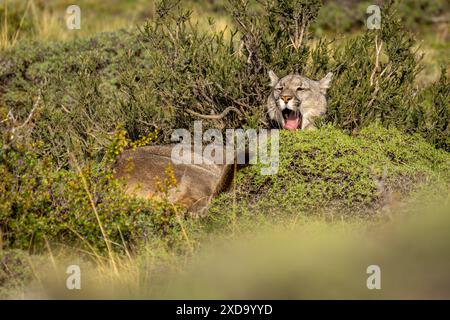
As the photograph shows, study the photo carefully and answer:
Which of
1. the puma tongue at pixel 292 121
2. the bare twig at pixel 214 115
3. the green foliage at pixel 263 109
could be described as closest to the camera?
the green foliage at pixel 263 109

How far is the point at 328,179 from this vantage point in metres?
7.05

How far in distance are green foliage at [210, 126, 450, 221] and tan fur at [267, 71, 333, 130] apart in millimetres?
478

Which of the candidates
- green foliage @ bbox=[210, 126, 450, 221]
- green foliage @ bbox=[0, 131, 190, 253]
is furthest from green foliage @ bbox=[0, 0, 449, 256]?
green foliage @ bbox=[0, 131, 190, 253]

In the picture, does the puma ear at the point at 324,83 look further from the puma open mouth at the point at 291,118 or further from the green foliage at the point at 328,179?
the green foliage at the point at 328,179

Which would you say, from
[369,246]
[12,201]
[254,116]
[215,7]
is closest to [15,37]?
[215,7]

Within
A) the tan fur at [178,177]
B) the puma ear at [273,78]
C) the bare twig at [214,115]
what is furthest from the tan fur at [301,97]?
the tan fur at [178,177]

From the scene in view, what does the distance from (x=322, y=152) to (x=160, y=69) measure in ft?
7.69

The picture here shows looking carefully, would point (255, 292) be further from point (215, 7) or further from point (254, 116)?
point (215, 7)

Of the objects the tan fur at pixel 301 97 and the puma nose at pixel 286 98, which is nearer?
the puma nose at pixel 286 98

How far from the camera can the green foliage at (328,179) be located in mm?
6809

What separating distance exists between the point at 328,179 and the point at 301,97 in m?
1.20

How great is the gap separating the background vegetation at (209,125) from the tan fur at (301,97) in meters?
0.17

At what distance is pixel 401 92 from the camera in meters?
8.48
